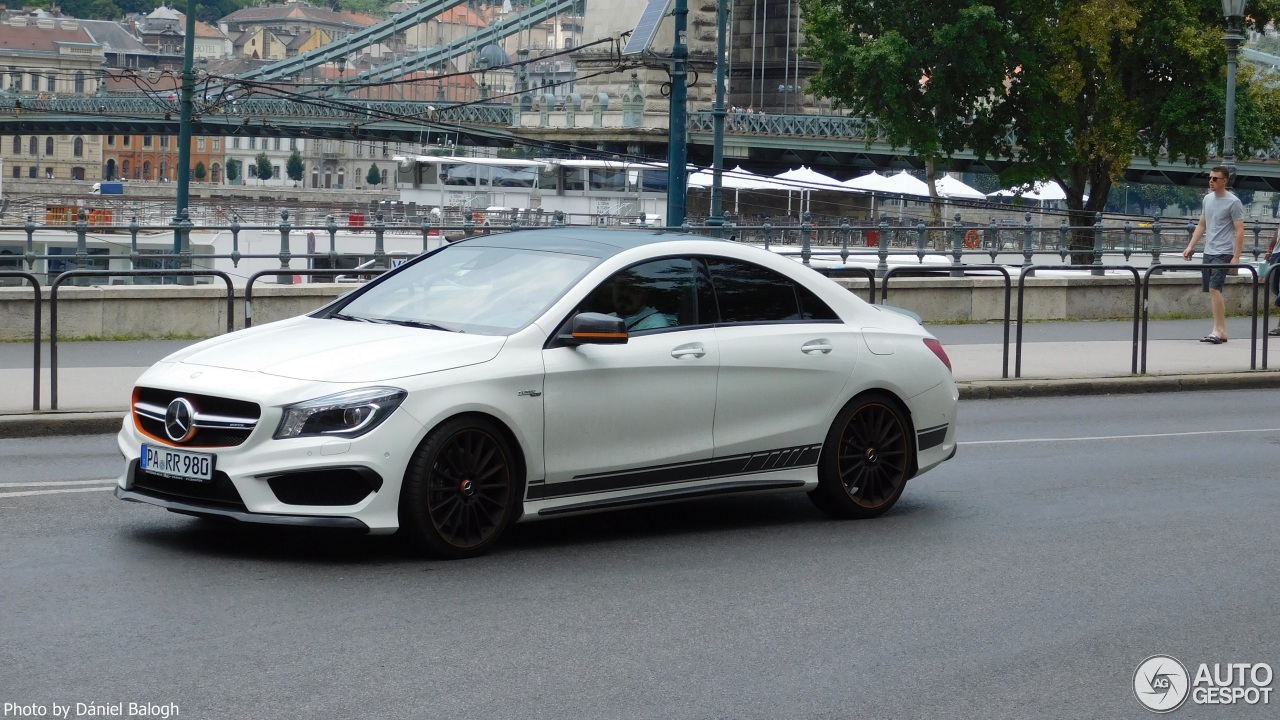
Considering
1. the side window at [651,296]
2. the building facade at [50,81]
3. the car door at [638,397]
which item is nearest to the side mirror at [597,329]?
the car door at [638,397]

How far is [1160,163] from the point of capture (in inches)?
2625

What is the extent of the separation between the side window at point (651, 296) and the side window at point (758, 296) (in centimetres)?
19

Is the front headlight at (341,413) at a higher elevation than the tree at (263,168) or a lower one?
lower

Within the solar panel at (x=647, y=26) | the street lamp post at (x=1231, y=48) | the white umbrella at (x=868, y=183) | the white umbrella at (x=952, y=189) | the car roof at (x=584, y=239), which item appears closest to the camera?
the car roof at (x=584, y=239)

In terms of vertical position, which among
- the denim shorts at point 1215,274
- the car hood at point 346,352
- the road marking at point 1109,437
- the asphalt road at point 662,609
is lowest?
the asphalt road at point 662,609

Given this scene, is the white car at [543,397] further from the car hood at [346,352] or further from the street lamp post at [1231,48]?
the street lamp post at [1231,48]

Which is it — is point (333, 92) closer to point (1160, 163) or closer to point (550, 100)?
point (550, 100)

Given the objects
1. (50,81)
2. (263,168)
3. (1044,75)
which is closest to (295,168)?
(263,168)

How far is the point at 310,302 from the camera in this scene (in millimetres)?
20609

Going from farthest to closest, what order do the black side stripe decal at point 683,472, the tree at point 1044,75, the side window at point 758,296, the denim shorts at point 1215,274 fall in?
the tree at point 1044,75, the denim shorts at point 1215,274, the side window at point 758,296, the black side stripe decal at point 683,472

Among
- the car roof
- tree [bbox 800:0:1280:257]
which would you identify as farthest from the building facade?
the car roof

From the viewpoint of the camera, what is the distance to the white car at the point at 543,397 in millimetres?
7055

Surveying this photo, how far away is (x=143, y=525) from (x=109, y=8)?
191 meters

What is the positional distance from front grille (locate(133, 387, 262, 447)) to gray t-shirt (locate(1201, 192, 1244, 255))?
1450 centimetres
